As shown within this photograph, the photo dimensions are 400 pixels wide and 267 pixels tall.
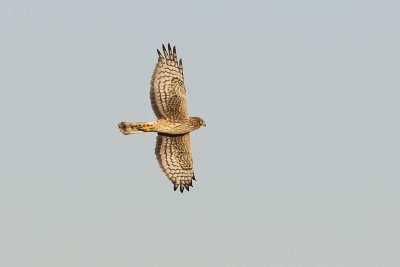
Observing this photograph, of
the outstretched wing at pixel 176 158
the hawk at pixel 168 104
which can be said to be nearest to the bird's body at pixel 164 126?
the hawk at pixel 168 104

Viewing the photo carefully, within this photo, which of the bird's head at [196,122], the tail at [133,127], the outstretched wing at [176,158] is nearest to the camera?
the tail at [133,127]

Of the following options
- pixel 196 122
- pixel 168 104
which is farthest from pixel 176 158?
pixel 168 104

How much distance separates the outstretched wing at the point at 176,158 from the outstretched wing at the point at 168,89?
3.85ft

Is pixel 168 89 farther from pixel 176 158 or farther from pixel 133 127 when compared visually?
pixel 176 158

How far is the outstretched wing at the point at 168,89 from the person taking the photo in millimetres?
39719

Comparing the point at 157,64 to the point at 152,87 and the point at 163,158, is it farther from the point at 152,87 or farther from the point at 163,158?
the point at 163,158

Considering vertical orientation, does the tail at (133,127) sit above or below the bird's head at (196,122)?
below

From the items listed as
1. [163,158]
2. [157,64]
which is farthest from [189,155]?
[157,64]

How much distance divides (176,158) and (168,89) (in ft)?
8.79

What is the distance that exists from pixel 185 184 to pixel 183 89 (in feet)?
11.8

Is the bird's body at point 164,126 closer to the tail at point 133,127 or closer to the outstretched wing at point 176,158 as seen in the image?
the tail at point 133,127

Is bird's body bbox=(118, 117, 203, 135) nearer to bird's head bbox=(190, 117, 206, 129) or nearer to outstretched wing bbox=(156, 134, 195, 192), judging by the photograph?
bird's head bbox=(190, 117, 206, 129)

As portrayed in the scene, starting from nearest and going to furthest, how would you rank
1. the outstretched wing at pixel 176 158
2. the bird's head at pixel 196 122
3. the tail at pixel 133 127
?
the tail at pixel 133 127, the bird's head at pixel 196 122, the outstretched wing at pixel 176 158

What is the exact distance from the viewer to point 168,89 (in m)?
39.8
